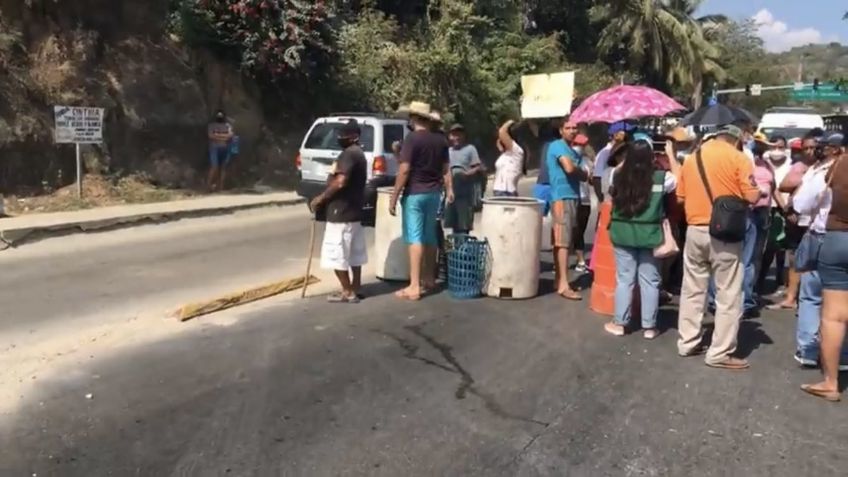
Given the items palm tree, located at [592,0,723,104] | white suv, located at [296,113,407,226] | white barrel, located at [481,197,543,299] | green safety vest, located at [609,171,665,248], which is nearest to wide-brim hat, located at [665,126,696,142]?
green safety vest, located at [609,171,665,248]

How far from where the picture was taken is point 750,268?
778cm

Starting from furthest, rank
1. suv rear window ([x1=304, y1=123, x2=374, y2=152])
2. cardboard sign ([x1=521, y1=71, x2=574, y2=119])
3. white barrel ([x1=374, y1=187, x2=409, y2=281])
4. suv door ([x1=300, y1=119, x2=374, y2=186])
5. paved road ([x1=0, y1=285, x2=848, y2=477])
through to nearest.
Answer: cardboard sign ([x1=521, y1=71, x2=574, y2=119]) < suv door ([x1=300, y1=119, x2=374, y2=186]) < suv rear window ([x1=304, y1=123, x2=374, y2=152]) < white barrel ([x1=374, y1=187, x2=409, y2=281]) < paved road ([x1=0, y1=285, x2=848, y2=477])

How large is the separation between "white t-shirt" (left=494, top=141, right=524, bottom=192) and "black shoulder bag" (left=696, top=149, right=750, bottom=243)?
431 centimetres

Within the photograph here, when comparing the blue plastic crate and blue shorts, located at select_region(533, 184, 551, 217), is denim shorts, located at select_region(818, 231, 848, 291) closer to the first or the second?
the blue plastic crate

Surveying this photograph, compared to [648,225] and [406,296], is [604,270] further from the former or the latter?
[406,296]

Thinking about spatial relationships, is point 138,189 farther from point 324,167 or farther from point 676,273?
point 676,273

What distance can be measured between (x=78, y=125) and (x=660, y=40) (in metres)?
34.3

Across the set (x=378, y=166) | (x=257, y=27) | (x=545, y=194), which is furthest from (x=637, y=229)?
(x=257, y=27)

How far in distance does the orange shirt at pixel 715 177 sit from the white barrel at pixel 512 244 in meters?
1.95

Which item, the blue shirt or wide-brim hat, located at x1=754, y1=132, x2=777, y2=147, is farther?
wide-brim hat, located at x1=754, y1=132, x2=777, y2=147

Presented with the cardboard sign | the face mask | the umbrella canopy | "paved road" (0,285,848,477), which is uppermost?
the cardboard sign

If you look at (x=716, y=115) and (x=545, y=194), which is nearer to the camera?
(x=716, y=115)

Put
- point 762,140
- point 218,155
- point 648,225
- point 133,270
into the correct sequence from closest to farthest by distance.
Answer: point 648,225 → point 762,140 → point 133,270 → point 218,155

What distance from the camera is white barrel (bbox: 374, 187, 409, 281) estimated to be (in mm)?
8875
